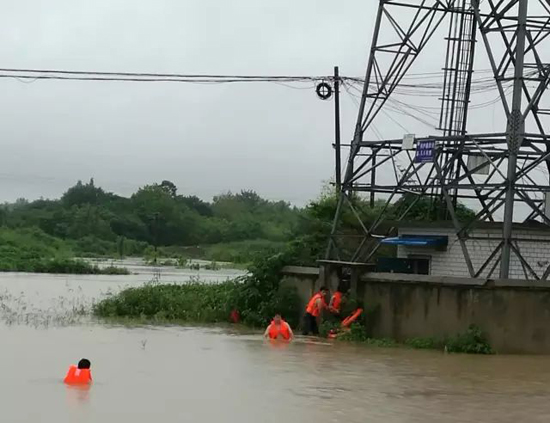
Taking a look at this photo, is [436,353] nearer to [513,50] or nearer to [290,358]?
[290,358]

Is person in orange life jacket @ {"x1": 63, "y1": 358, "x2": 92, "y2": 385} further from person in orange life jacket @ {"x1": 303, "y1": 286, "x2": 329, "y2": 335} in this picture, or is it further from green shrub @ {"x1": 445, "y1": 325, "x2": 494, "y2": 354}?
person in orange life jacket @ {"x1": 303, "y1": 286, "x2": 329, "y2": 335}

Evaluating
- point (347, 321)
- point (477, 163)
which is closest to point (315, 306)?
point (347, 321)

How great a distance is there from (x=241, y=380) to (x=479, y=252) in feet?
43.8

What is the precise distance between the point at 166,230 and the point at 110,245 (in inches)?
245

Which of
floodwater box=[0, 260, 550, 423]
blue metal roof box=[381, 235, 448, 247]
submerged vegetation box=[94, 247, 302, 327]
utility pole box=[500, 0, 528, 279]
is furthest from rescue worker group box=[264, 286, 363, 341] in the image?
utility pole box=[500, 0, 528, 279]

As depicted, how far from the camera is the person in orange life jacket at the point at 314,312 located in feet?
93.9

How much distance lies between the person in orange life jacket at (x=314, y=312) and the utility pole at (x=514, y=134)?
16.4 feet

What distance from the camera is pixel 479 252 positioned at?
102ft

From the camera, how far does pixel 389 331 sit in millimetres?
27438

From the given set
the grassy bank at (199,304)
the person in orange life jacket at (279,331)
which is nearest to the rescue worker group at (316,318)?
the person in orange life jacket at (279,331)

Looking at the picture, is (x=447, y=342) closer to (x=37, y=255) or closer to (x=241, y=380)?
(x=241, y=380)

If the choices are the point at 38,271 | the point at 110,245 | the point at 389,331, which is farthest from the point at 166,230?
the point at 389,331

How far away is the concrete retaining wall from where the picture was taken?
2512cm

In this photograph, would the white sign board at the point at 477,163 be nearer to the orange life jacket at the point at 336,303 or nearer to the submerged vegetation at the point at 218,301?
the orange life jacket at the point at 336,303
